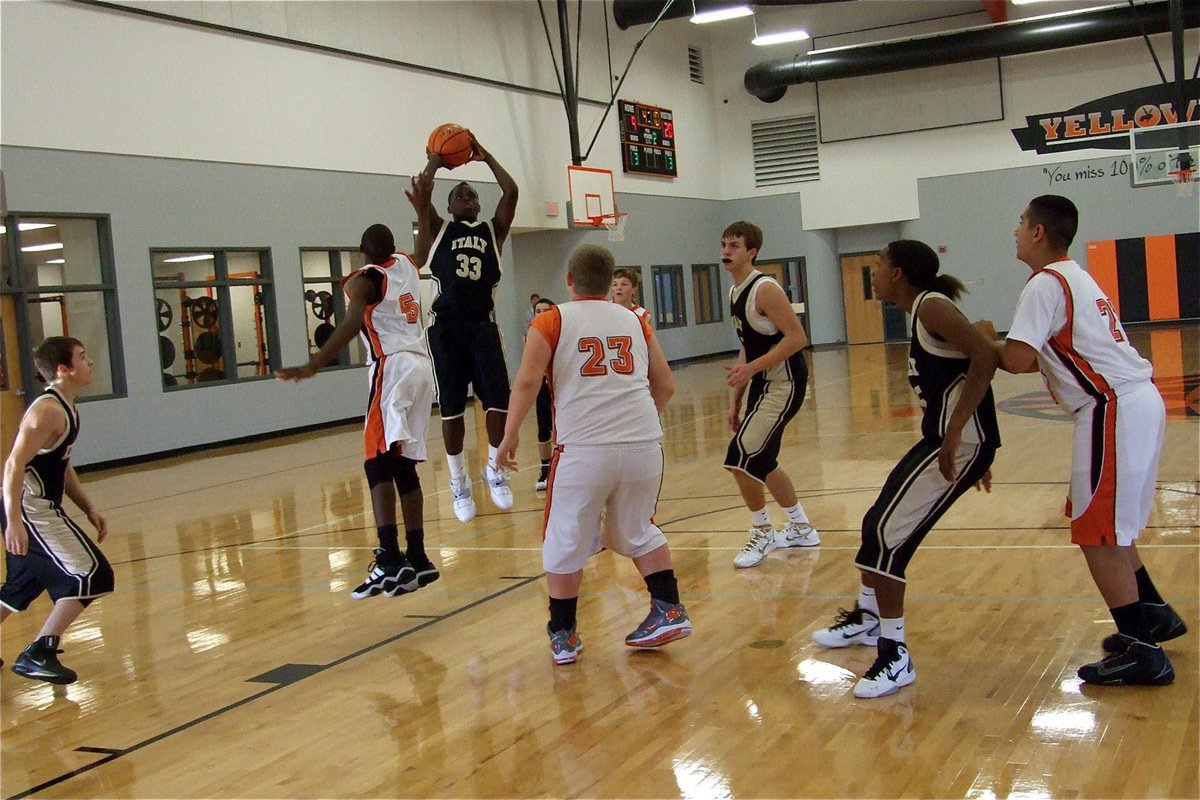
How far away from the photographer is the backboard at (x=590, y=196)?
2014 cm

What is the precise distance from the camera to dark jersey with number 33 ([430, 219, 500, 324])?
245 inches

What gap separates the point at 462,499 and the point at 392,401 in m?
1.40

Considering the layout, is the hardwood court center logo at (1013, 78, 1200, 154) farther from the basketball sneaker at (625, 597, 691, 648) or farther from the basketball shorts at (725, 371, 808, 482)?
the basketball sneaker at (625, 597, 691, 648)

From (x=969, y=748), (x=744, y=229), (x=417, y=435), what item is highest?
(x=744, y=229)

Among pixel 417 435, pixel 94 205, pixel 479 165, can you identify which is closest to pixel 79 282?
pixel 94 205

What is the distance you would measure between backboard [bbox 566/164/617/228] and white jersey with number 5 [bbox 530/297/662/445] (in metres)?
16.1

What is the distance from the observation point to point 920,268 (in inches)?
154

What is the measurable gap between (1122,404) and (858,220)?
72.8ft

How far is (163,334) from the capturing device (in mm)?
14000

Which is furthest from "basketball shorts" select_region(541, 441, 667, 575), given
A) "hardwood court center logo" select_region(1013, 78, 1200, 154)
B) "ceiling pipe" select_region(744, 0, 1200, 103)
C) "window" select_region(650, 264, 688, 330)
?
"window" select_region(650, 264, 688, 330)

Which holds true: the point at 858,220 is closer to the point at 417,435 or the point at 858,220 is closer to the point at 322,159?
the point at 322,159

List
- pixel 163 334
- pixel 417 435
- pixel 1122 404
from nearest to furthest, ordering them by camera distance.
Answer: pixel 1122 404, pixel 417 435, pixel 163 334

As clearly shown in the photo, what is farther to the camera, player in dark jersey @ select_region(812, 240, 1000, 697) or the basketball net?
the basketball net

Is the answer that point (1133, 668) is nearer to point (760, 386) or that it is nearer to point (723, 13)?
point (760, 386)
